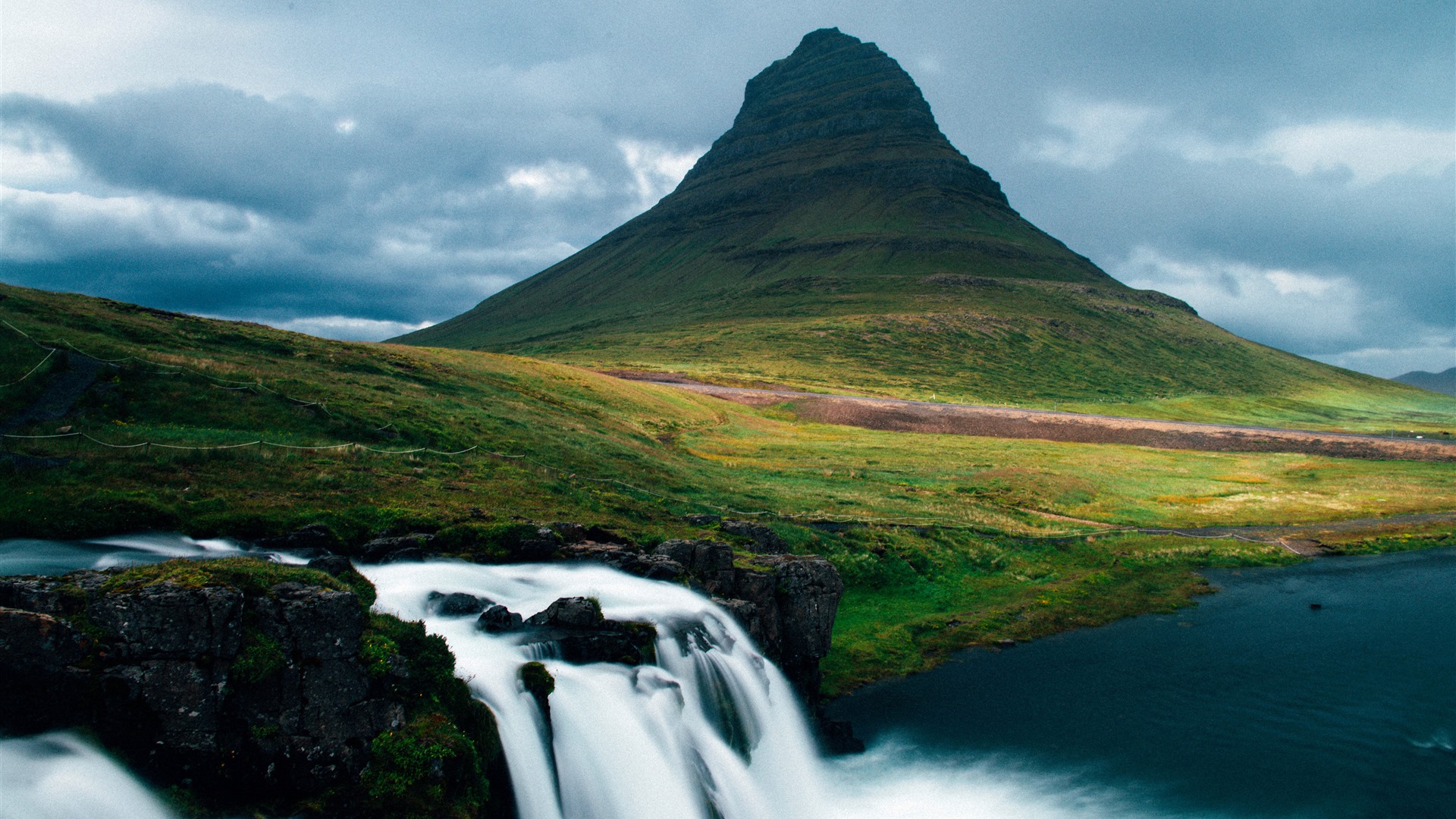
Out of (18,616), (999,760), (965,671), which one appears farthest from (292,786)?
(965,671)

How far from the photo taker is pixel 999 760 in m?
26.3

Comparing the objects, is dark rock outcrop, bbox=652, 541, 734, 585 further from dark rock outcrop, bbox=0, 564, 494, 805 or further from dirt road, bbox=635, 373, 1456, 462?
dirt road, bbox=635, 373, 1456, 462

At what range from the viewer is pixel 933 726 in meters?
28.3

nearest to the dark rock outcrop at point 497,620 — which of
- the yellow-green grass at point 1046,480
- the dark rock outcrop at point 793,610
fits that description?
the dark rock outcrop at point 793,610

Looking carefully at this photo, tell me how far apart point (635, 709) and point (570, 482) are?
23.0m

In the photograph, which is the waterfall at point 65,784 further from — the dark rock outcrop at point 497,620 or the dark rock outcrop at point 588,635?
the dark rock outcrop at point 588,635

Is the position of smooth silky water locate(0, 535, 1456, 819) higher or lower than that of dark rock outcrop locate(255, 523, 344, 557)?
lower

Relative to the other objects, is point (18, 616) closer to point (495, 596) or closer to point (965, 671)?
point (495, 596)

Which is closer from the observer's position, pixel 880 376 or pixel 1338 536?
pixel 1338 536

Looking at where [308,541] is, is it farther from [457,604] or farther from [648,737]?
[648,737]

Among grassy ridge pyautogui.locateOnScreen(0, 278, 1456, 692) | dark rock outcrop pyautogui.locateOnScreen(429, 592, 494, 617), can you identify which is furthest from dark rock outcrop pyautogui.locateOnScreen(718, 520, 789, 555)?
dark rock outcrop pyautogui.locateOnScreen(429, 592, 494, 617)

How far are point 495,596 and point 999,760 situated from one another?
55.8 feet

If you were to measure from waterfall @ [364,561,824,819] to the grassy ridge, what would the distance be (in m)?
5.34

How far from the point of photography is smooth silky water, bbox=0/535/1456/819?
18688 millimetres
